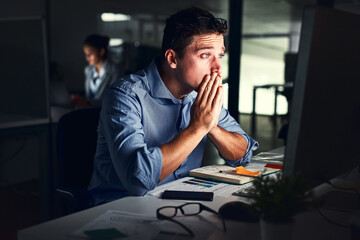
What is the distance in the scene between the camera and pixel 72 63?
5812 mm

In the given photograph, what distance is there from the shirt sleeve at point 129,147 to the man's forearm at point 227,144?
0.33m

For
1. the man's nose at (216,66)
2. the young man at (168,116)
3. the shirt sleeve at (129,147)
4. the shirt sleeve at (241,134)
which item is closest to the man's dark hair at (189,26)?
the young man at (168,116)

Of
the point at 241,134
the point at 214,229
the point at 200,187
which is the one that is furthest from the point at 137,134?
the point at 241,134

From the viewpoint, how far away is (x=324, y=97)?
0.84 metres

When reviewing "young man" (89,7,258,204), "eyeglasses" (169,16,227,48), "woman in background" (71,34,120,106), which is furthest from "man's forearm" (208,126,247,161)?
"woman in background" (71,34,120,106)

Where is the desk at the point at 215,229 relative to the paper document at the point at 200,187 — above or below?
above

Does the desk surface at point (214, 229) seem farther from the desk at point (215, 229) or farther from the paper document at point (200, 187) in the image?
the paper document at point (200, 187)

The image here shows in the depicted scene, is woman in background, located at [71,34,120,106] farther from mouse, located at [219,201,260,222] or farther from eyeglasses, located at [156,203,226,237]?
mouse, located at [219,201,260,222]

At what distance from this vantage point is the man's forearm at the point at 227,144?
5.42 feet

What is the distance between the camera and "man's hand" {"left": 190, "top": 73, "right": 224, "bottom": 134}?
4.86 ft

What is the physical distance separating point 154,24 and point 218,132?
7.45 metres

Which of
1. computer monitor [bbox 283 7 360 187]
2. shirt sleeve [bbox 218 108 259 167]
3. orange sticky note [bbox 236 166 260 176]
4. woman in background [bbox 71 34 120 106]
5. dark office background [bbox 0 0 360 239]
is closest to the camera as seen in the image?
computer monitor [bbox 283 7 360 187]

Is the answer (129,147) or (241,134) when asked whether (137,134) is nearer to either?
(129,147)

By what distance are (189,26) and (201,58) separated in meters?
0.13
